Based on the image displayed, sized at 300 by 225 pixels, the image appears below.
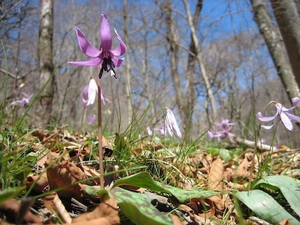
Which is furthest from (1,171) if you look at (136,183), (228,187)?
(228,187)

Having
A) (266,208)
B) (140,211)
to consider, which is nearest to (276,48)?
(266,208)

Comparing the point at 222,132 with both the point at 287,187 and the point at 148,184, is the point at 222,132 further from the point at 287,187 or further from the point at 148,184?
the point at 148,184

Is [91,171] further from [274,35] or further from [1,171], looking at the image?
[274,35]

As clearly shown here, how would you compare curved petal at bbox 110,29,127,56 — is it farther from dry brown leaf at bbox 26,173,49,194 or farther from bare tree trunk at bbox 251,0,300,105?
bare tree trunk at bbox 251,0,300,105

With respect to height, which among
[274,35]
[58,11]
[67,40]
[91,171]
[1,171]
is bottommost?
[91,171]

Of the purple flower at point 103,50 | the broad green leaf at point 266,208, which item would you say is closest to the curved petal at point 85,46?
the purple flower at point 103,50

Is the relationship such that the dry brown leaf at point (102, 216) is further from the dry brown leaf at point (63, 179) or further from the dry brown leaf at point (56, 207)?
the dry brown leaf at point (63, 179)
